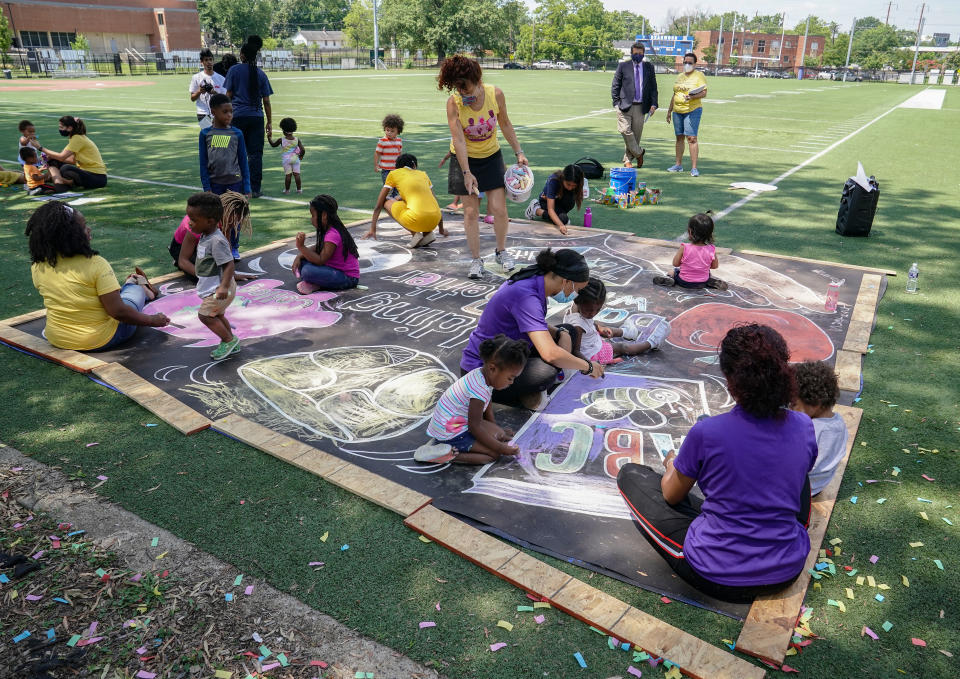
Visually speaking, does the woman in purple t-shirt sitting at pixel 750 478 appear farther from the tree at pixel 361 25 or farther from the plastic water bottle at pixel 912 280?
the tree at pixel 361 25

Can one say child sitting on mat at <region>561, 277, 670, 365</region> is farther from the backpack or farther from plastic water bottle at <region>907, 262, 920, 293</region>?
the backpack

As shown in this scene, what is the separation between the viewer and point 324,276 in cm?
664

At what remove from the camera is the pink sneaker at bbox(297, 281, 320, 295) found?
6.66m

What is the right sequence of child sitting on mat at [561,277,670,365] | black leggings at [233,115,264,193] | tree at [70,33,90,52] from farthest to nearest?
tree at [70,33,90,52]
black leggings at [233,115,264,193]
child sitting on mat at [561,277,670,365]

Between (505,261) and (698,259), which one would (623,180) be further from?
(698,259)

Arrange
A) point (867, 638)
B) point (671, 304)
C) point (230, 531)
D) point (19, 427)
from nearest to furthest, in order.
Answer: point (867, 638) → point (230, 531) → point (19, 427) → point (671, 304)

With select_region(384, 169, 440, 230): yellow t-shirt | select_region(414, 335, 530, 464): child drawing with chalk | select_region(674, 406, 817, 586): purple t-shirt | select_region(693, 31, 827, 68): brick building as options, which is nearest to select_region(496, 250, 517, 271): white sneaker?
select_region(384, 169, 440, 230): yellow t-shirt

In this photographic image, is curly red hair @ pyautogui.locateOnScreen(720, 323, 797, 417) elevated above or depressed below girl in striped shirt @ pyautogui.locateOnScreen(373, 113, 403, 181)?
below

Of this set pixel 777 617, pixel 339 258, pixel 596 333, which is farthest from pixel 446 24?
pixel 777 617

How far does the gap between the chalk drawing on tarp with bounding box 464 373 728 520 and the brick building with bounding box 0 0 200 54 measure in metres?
75.8

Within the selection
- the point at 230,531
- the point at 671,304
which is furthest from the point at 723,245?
the point at 230,531

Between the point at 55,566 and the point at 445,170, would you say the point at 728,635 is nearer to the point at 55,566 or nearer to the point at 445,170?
the point at 55,566

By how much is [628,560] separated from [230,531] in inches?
79.1

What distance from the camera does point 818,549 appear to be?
326 centimetres
